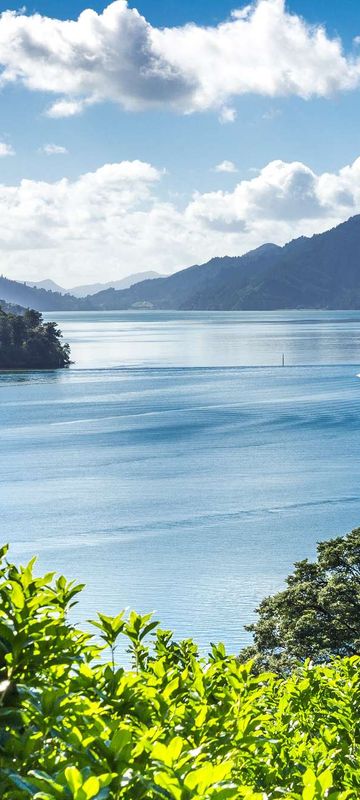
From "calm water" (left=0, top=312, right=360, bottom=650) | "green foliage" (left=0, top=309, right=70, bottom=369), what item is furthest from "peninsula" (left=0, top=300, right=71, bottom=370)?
"calm water" (left=0, top=312, right=360, bottom=650)

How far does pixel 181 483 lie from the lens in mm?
48750

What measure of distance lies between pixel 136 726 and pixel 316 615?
1758 cm

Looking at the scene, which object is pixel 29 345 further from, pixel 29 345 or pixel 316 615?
pixel 316 615

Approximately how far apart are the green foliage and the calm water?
12.3 m

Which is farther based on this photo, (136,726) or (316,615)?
(316,615)

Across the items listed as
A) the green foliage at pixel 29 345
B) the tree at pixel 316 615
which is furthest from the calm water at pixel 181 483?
→ the green foliage at pixel 29 345

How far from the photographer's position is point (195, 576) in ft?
112

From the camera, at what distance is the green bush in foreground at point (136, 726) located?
2799mm

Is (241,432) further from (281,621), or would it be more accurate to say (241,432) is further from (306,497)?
(281,621)

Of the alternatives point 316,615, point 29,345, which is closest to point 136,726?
point 316,615

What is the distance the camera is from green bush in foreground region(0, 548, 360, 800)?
9.18 ft

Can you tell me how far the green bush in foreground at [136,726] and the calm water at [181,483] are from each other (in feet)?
75.2

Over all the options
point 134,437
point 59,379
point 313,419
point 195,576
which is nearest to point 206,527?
point 195,576

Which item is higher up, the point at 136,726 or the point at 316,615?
the point at 136,726
